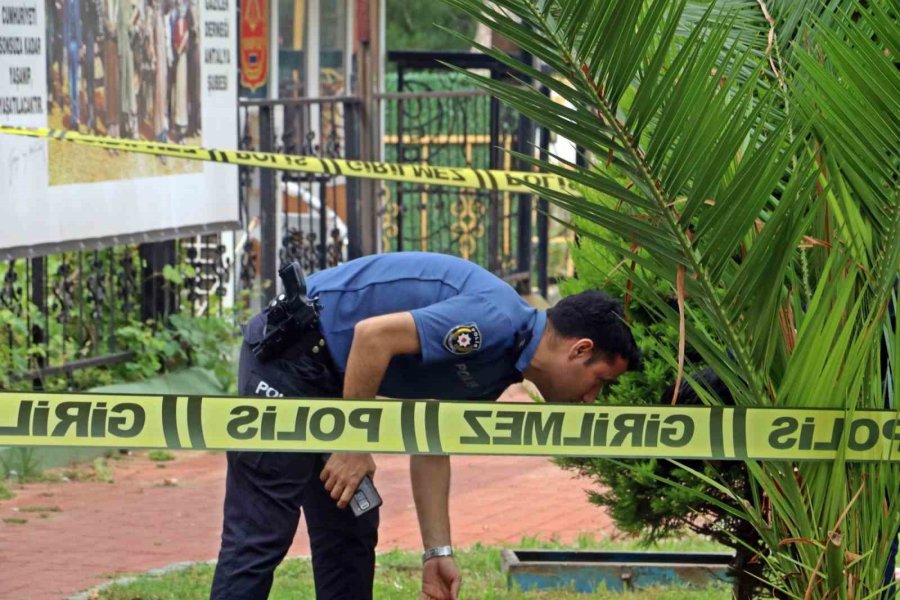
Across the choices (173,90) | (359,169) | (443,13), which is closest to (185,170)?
(173,90)

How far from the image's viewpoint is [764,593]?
4.67 meters

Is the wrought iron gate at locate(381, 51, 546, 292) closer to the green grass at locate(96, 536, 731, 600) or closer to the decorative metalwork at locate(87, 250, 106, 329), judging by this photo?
the decorative metalwork at locate(87, 250, 106, 329)

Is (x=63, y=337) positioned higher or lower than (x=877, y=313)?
lower

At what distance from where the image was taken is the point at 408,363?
4098mm

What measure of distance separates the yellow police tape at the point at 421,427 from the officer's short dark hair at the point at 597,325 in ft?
2.47

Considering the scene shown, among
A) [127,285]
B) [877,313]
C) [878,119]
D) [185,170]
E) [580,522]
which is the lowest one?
[580,522]

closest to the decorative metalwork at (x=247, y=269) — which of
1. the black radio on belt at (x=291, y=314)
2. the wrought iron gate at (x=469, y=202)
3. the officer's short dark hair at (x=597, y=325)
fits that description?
the wrought iron gate at (x=469, y=202)

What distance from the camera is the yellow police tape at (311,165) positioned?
696 cm

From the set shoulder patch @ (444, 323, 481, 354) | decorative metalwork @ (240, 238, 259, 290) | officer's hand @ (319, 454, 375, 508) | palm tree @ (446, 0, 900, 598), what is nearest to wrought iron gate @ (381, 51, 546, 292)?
decorative metalwork @ (240, 238, 259, 290)

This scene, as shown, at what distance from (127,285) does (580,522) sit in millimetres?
2940

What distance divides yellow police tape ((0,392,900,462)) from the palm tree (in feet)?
0.26

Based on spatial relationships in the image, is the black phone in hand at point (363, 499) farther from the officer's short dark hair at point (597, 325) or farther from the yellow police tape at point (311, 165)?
the yellow police tape at point (311, 165)

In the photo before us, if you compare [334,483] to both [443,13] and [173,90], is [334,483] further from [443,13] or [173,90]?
[443,13]

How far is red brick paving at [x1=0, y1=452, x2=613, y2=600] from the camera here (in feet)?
19.8
